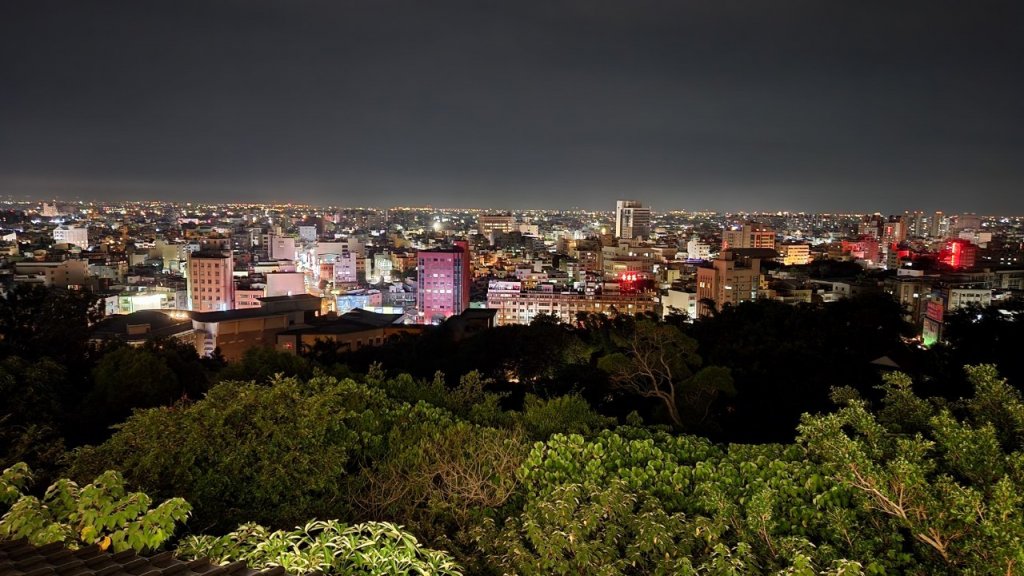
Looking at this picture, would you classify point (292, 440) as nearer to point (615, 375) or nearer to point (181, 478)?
point (181, 478)

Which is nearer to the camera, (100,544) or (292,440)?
(100,544)

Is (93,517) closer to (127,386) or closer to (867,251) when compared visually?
(127,386)

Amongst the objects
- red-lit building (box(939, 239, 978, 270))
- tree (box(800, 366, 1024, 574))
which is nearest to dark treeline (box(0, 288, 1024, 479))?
tree (box(800, 366, 1024, 574))

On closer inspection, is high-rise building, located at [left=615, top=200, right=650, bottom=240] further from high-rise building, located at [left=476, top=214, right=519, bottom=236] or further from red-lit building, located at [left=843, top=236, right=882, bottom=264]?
red-lit building, located at [left=843, top=236, right=882, bottom=264]

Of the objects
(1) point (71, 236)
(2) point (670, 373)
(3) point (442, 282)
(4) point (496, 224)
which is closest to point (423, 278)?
(3) point (442, 282)

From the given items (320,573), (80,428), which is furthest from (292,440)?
(80,428)

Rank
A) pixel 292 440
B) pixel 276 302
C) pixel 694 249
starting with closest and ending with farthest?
pixel 292 440 < pixel 276 302 < pixel 694 249

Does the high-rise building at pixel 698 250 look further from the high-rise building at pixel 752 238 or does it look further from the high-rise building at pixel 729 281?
the high-rise building at pixel 729 281
